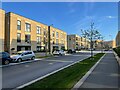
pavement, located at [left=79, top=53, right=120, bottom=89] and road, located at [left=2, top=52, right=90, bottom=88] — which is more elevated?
pavement, located at [left=79, top=53, right=120, bottom=89]

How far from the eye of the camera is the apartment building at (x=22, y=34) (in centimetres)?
4684

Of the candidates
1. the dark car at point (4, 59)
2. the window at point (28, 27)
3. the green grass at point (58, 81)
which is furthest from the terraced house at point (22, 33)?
the green grass at point (58, 81)

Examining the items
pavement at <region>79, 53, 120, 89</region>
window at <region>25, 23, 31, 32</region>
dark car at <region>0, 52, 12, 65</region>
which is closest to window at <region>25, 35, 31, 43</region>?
window at <region>25, 23, 31, 32</region>

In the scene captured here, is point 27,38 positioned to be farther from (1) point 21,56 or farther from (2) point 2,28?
(1) point 21,56

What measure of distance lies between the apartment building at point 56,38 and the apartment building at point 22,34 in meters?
8.15

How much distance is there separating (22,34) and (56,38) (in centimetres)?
2924

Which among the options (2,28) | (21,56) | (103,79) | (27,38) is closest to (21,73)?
(103,79)

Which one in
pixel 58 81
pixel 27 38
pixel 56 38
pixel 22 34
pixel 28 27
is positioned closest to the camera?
pixel 58 81

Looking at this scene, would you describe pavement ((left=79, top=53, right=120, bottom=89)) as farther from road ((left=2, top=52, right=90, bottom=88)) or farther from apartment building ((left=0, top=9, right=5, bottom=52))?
apartment building ((left=0, top=9, right=5, bottom=52))

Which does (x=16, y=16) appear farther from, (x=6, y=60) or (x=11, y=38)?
(x=6, y=60)

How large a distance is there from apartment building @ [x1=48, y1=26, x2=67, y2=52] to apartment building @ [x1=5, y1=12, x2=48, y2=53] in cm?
815

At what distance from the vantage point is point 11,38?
47125 mm

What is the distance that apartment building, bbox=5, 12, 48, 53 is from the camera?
46.8m

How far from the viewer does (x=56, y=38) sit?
79750 millimetres
